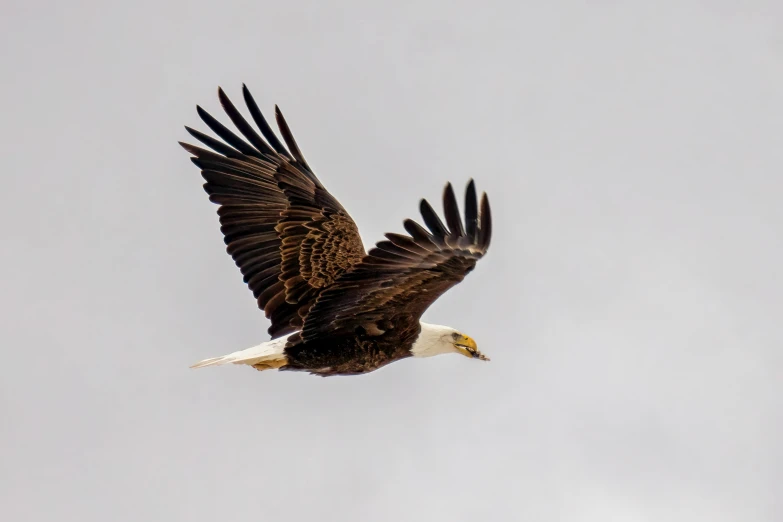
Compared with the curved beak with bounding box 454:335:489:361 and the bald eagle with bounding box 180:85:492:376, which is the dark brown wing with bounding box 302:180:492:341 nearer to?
the bald eagle with bounding box 180:85:492:376

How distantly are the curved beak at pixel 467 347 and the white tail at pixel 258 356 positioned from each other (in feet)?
5.33

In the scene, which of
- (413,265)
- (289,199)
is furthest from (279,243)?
(413,265)

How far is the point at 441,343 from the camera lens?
1185 centimetres

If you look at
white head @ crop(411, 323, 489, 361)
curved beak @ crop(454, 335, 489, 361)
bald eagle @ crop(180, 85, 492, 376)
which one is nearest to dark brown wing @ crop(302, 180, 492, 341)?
bald eagle @ crop(180, 85, 492, 376)

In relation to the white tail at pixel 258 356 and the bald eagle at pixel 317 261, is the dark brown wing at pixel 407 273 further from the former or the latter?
the white tail at pixel 258 356

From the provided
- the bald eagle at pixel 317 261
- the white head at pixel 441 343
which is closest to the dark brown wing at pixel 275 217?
the bald eagle at pixel 317 261

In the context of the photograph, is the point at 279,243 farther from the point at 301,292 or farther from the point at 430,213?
the point at 430,213

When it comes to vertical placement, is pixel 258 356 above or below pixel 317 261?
below

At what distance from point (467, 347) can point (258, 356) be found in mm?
1955

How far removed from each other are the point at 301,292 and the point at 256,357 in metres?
0.74

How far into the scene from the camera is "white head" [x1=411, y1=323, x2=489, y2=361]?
38.3 feet

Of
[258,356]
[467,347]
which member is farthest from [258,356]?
[467,347]

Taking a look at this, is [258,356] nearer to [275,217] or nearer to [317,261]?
[317,261]

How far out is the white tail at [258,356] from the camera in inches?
452
